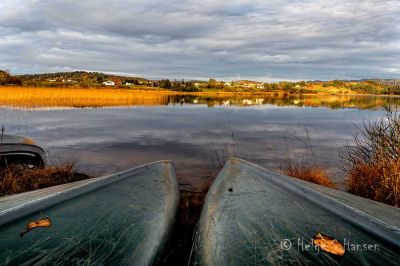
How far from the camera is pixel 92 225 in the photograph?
9.04ft

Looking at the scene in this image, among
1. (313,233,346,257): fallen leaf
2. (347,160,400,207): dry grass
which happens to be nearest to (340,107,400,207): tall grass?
(347,160,400,207): dry grass

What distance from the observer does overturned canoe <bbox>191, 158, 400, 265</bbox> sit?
2377 mm

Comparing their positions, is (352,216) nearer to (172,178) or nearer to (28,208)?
(172,178)

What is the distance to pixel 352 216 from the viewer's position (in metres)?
2.96

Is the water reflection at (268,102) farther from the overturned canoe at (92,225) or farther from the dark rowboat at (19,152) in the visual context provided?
the overturned canoe at (92,225)

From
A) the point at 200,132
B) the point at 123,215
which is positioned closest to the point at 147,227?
the point at 123,215

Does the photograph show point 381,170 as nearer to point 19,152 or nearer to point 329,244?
point 329,244

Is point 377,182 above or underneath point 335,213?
underneath

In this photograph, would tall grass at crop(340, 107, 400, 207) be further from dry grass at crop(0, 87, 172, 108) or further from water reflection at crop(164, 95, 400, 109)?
water reflection at crop(164, 95, 400, 109)

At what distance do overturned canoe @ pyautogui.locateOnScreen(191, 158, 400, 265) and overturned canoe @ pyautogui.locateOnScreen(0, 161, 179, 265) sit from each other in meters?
0.43

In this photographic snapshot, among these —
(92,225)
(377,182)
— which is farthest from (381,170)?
(92,225)

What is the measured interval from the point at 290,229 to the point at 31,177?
221 inches

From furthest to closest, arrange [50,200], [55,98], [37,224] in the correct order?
[55,98], [50,200], [37,224]

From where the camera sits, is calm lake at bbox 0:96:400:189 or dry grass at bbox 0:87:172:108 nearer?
calm lake at bbox 0:96:400:189
